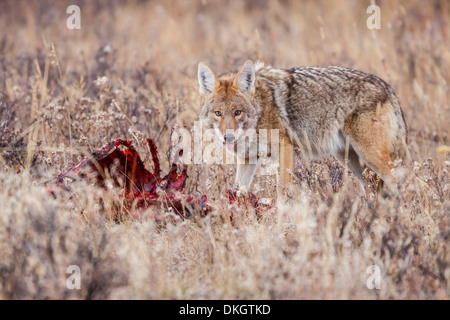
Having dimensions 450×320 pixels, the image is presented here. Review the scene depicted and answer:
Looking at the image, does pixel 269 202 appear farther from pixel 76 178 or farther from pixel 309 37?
pixel 309 37

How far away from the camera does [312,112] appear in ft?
18.1

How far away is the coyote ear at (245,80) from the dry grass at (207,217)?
33.5 inches

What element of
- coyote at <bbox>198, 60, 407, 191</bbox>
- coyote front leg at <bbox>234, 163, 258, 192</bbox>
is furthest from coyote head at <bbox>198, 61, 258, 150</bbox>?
coyote front leg at <bbox>234, 163, 258, 192</bbox>

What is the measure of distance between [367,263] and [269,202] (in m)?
1.24

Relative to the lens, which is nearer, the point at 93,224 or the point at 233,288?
the point at 233,288

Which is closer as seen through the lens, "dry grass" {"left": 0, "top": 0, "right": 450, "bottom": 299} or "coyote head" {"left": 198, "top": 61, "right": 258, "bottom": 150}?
"dry grass" {"left": 0, "top": 0, "right": 450, "bottom": 299}

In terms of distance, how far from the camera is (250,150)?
5508 mm

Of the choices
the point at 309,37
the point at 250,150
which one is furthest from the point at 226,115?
the point at 309,37

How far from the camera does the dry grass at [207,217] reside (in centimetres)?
321

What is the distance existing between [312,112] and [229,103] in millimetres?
843

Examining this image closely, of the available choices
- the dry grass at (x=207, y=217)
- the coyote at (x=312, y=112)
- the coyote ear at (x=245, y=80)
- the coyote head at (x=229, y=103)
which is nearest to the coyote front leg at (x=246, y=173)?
the coyote at (x=312, y=112)

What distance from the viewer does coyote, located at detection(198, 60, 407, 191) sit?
5.27m

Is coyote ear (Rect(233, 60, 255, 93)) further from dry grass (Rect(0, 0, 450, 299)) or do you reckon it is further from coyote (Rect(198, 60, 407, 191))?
dry grass (Rect(0, 0, 450, 299))

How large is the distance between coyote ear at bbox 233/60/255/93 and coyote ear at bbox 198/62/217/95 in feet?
0.74
